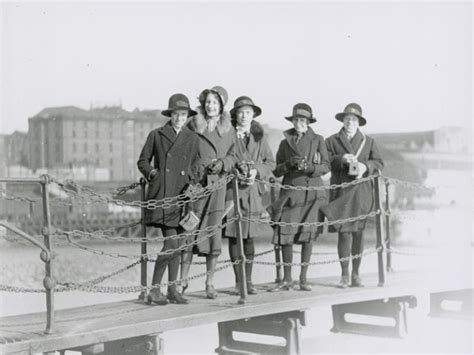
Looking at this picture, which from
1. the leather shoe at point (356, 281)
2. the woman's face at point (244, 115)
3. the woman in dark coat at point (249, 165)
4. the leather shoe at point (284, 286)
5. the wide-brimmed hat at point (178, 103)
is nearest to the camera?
the wide-brimmed hat at point (178, 103)

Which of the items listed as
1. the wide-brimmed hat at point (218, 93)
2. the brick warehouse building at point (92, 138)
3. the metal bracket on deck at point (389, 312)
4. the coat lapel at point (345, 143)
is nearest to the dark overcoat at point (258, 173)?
the wide-brimmed hat at point (218, 93)

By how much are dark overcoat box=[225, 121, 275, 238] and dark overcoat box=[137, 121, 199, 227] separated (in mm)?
533

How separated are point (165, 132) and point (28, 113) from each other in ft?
158

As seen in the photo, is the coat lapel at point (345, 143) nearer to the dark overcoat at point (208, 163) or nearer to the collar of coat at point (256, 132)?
the collar of coat at point (256, 132)

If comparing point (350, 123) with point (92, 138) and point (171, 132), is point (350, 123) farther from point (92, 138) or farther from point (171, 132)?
point (92, 138)

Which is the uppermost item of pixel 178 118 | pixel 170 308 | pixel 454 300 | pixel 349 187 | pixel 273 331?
pixel 178 118

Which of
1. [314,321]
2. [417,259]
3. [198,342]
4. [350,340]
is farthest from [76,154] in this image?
[350,340]

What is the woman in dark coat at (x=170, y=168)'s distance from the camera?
7340 millimetres

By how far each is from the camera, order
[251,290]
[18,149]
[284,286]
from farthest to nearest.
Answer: [18,149], [284,286], [251,290]

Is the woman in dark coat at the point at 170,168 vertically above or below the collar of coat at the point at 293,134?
below

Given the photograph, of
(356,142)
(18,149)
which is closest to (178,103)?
(356,142)

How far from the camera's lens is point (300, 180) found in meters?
8.41

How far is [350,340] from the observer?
10570mm

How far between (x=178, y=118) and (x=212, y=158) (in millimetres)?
448
